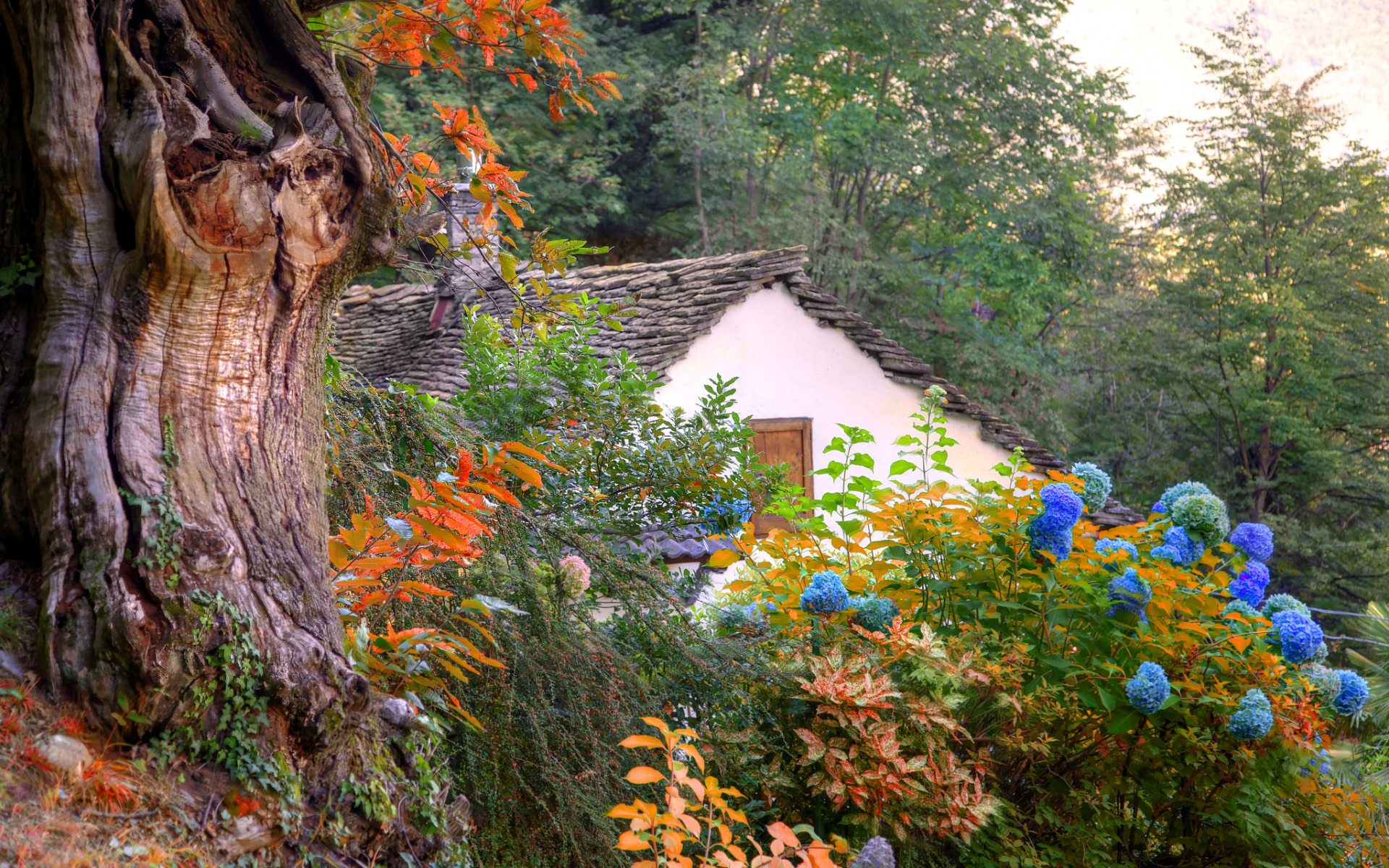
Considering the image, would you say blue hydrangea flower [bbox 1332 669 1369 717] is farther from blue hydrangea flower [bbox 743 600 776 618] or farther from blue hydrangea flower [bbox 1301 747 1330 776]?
blue hydrangea flower [bbox 743 600 776 618]

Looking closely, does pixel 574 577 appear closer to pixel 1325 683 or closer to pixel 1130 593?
pixel 1130 593

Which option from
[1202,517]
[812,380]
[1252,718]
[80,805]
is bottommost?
[812,380]

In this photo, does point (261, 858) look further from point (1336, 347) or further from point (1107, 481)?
point (1336, 347)

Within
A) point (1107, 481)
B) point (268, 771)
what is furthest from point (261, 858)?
point (1107, 481)

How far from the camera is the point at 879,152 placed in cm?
1666

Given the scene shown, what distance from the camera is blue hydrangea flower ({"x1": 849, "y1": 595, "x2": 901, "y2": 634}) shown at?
2.62 m

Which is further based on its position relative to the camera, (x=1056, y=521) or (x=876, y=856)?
(x=1056, y=521)

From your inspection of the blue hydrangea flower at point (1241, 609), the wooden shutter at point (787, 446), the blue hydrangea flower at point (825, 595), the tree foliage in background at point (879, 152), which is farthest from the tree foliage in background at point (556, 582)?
the tree foliage in background at point (879, 152)

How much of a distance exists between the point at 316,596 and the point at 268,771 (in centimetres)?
30

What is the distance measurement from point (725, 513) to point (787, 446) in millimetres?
6751

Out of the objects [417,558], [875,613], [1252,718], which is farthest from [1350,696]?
[417,558]

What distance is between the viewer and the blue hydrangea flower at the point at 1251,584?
9.11ft

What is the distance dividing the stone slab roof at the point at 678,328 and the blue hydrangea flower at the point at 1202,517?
617 centimetres

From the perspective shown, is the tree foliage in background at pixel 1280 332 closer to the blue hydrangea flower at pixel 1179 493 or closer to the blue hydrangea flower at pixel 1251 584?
the blue hydrangea flower at pixel 1251 584
